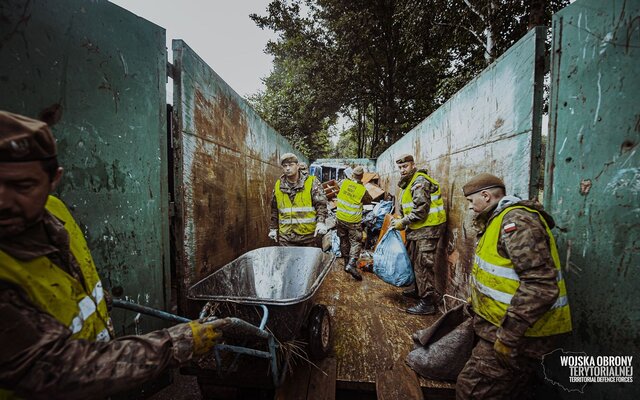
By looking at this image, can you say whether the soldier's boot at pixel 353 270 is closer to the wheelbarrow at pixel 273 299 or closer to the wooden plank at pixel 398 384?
the wheelbarrow at pixel 273 299

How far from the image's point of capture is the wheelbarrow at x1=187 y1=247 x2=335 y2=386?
1695mm

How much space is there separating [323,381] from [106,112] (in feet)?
8.24

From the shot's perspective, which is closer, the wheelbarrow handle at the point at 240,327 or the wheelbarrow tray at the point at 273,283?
the wheelbarrow handle at the point at 240,327

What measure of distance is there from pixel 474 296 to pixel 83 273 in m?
2.24

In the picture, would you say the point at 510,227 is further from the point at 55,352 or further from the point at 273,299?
the point at 55,352

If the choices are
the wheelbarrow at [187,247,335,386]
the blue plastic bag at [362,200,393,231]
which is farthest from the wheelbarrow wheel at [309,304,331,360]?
the blue plastic bag at [362,200,393,231]

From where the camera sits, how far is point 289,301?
1.70 meters

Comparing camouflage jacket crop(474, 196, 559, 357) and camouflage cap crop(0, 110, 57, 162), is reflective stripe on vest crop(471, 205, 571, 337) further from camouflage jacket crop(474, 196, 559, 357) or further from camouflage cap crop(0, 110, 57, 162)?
camouflage cap crop(0, 110, 57, 162)

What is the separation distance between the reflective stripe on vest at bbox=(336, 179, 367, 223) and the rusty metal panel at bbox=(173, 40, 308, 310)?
60.0 inches

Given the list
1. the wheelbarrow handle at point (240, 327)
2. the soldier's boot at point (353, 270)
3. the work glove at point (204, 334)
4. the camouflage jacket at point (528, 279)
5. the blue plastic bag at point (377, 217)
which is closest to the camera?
the work glove at point (204, 334)

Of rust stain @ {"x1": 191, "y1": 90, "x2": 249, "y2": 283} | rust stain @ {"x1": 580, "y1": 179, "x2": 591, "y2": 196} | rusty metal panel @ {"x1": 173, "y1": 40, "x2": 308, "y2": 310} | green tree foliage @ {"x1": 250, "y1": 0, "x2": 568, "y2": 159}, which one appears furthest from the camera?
green tree foliage @ {"x1": 250, "y1": 0, "x2": 568, "y2": 159}

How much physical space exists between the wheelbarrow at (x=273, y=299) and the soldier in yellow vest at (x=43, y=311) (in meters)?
0.59

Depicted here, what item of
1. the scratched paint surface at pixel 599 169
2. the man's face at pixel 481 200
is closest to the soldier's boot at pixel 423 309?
the scratched paint surface at pixel 599 169

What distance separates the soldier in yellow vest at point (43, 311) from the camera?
0.73 metres
